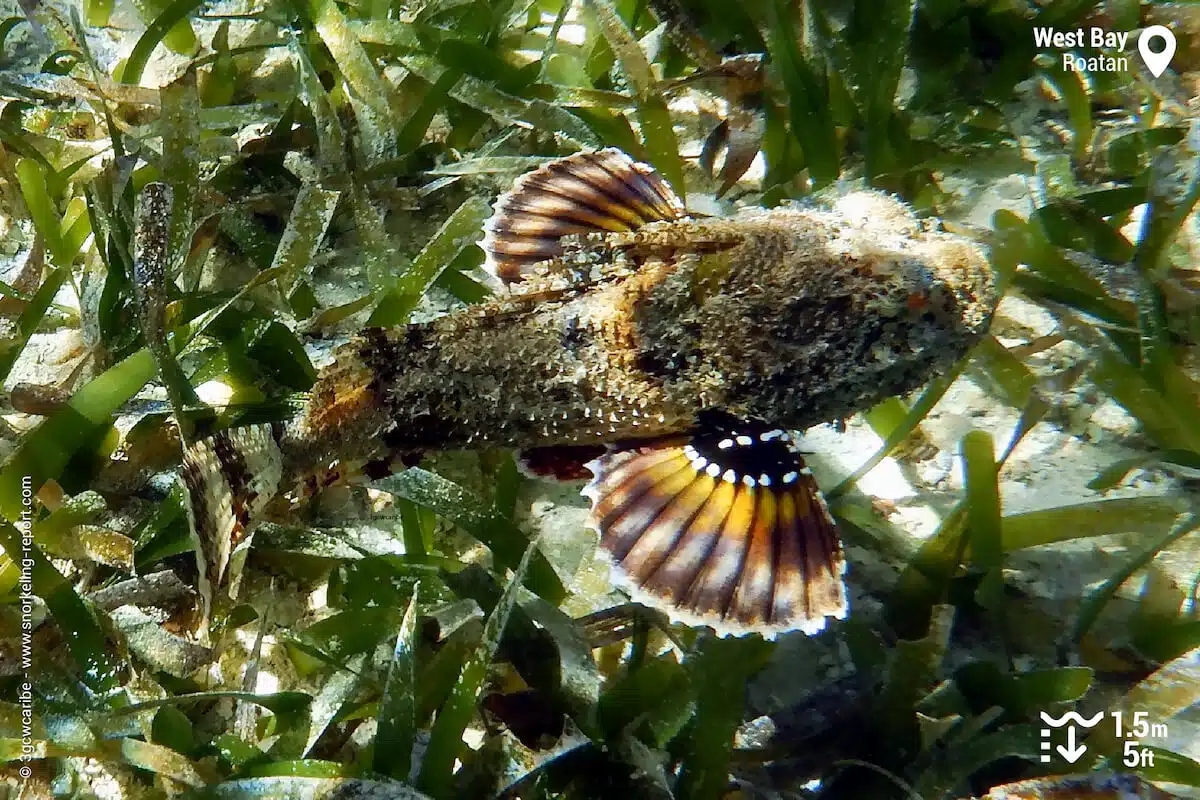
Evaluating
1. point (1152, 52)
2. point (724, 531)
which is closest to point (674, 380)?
point (724, 531)

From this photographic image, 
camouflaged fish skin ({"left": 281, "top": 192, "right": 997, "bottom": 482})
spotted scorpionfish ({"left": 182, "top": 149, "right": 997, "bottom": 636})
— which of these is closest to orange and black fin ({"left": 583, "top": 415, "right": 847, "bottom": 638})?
spotted scorpionfish ({"left": 182, "top": 149, "right": 997, "bottom": 636})

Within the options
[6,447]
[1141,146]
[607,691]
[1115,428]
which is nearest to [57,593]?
[6,447]

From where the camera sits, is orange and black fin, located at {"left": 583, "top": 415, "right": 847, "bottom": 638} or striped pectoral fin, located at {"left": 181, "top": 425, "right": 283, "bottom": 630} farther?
striped pectoral fin, located at {"left": 181, "top": 425, "right": 283, "bottom": 630}

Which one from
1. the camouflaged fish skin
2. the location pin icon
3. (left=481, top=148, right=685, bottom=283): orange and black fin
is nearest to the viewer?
the camouflaged fish skin

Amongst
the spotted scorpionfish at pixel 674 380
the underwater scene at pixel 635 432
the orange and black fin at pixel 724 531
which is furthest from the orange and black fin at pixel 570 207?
the orange and black fin at pixel 724 531

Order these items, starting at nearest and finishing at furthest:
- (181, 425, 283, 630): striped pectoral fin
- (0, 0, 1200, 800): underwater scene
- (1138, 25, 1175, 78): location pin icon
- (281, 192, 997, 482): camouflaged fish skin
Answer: (0, 0, 1200, 800): underwater scene → (181, 425, 283, 630): striped pectoral fin → (281, 192, 997, 482): camouflaged fish skin → (1138, 25, 1175, 78): location pin icon

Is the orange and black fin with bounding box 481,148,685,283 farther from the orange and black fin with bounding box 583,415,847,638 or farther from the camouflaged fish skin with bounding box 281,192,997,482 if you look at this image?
the orange and black fin with bounding box 583,415,847,638

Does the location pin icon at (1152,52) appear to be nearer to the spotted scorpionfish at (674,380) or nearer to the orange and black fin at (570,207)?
the spotted scorpionfish at (674,380)

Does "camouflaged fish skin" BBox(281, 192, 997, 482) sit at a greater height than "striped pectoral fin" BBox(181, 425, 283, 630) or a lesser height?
greater
